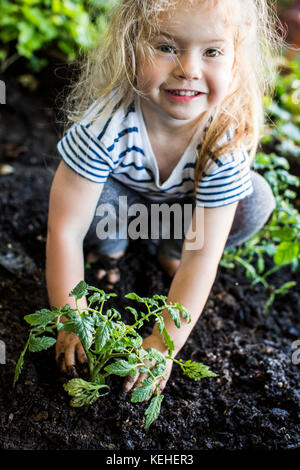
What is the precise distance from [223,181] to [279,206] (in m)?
0.41

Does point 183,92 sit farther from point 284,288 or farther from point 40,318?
point 284,288

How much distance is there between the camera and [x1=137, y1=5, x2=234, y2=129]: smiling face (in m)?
1.00

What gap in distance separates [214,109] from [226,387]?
2.44 ft

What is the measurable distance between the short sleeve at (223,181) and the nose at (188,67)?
27 cm

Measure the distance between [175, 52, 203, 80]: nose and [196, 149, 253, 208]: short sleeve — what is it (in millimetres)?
271

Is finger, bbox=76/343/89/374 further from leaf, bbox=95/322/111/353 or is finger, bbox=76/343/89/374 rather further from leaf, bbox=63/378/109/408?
leaf, bbox=95/322/111/353

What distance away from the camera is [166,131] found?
1.29 m

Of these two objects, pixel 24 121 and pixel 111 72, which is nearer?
pixel 111 72

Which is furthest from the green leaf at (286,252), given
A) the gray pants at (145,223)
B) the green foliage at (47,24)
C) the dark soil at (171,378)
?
the green foliage at (47,24)

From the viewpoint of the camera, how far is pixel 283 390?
1212 mm

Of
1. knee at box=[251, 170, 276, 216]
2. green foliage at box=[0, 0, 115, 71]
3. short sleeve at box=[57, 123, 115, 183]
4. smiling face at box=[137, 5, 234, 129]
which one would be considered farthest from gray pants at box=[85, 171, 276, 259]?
green foliage at box=[0, 0, 115, 71]
